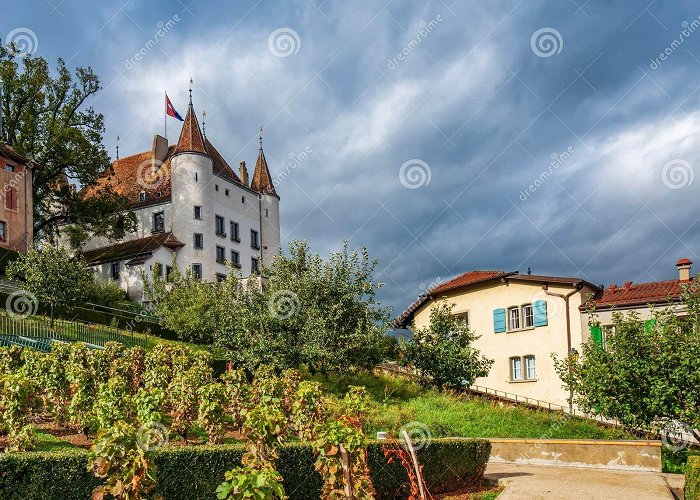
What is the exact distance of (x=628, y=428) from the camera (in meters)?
17.4

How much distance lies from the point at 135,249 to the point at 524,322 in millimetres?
31232

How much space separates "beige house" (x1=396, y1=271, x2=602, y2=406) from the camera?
28.9 m

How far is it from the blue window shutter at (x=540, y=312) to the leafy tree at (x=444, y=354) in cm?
491

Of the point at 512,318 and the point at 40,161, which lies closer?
the point at 512,318

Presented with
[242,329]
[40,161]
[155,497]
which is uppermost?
[40,161]

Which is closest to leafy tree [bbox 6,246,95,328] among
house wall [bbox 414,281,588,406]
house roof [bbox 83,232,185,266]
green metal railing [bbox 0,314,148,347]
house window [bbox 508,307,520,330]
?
green metal railing [bbox 0,314,148,347]

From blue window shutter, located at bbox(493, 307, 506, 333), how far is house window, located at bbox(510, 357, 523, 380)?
4.90 feet

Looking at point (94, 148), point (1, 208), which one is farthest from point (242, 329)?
point (94, 148)

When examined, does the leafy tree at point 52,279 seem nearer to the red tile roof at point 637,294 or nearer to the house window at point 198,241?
the house window at point 198,241

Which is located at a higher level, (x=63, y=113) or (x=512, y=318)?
(x=63, y=113)

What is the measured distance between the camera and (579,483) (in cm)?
1332

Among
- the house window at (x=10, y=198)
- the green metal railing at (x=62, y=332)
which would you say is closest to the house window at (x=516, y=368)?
the green metal railing at (x=62, y=332)

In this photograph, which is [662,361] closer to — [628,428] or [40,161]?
[628,428]

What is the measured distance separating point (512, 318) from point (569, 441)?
15.2 meters
